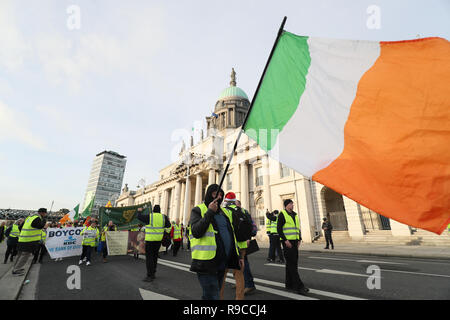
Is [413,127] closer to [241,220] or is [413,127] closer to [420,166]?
[420,166]

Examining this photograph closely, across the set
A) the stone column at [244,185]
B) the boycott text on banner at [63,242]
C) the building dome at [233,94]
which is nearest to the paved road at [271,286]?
the boycott text on banner at [63,242]

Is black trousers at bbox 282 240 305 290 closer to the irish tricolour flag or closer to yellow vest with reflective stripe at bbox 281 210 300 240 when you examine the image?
yellow vest with reflective stripe at bbox 281 210 300 240

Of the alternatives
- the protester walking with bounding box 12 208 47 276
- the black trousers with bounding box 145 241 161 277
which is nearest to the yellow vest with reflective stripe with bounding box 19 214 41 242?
the protester walking with bounding box 12 208 47 276

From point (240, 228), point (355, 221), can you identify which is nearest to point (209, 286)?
point (240, 228)

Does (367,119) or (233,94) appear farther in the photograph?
(233,94)

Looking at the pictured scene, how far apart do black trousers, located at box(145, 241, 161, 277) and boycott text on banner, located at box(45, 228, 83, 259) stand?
24.0 feet

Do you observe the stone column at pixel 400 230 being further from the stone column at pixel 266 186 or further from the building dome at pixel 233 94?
the building dome at pixel 233 94

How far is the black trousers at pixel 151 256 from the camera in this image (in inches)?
219

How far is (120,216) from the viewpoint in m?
13.5

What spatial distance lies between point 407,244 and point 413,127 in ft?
53.1

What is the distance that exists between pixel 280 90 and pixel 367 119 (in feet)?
4.69

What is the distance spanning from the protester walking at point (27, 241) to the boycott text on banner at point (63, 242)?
13.7 ft

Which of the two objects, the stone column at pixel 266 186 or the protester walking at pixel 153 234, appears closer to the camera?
the protester walking at pixel 153 234

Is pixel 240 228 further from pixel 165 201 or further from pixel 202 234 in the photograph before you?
pixel 165 201
